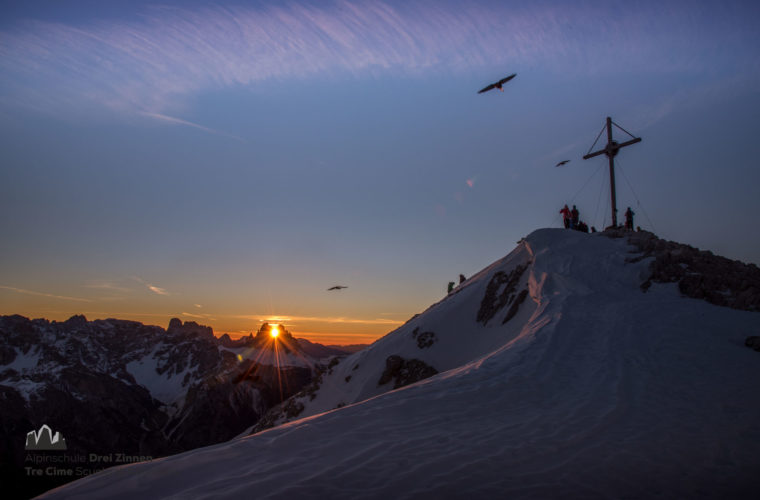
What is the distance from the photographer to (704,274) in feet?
64.9

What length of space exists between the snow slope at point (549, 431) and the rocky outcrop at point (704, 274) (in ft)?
3.19

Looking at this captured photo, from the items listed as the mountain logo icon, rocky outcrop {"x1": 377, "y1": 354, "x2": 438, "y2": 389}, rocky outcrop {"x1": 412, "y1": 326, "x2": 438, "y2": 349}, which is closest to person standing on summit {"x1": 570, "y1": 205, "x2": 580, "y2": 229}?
rocky outcrop {"x1": 412, "y1": 326, "x2": 438, "y2": 349}

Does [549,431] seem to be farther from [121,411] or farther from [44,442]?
[121,411]

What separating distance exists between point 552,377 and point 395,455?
684cm

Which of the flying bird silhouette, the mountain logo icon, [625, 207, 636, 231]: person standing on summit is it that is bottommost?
the mountain logo icon

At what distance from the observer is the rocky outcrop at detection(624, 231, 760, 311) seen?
1766 centimetres

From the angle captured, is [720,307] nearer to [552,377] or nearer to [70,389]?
[552,377]

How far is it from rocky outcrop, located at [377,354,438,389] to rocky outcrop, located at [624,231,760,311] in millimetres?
12558

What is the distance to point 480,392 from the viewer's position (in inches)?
464

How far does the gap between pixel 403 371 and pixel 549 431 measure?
19087mm

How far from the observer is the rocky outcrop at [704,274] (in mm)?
17664

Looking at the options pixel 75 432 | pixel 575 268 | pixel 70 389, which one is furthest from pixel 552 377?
pixel 70 389

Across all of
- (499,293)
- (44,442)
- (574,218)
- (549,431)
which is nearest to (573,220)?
(574,218)

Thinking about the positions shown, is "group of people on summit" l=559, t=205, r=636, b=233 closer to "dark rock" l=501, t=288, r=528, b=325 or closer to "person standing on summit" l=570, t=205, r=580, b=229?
"person standing on summit" l=570, t=205, r=580, b=229
